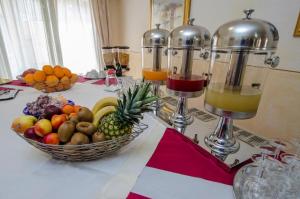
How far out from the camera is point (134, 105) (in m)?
0.45

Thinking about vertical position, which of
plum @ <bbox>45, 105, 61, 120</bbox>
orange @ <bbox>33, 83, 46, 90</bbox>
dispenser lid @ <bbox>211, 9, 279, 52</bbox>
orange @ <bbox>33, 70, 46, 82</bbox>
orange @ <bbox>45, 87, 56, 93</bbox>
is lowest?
orange @ <bbox>45, 87, 56, 93</bbox>

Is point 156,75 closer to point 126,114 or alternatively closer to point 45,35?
point 126,114

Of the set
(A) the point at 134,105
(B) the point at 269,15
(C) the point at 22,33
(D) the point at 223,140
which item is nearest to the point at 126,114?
(A) the point at 134,105

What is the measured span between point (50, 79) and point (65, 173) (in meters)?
0.72

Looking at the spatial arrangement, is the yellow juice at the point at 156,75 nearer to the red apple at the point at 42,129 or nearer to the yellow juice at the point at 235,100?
the yellow juice at the point at 235,100

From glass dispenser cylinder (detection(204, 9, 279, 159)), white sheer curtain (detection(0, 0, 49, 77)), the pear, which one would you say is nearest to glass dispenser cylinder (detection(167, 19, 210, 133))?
glass dispenser cylinder (detection(204, 9, 279, 159))

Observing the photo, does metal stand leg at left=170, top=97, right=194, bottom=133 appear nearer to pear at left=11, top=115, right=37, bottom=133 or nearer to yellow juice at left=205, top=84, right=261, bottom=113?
yellow juice at left=205, top=84, right=261, bottom=113

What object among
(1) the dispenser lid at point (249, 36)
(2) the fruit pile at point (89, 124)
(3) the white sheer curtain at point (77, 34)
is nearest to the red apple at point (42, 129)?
(2) the fruit pile at point (89, 124)

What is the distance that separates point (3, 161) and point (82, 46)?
2570 millimetres

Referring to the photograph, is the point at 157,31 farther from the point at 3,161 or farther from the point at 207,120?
the point at 3,161

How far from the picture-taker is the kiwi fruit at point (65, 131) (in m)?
0.41

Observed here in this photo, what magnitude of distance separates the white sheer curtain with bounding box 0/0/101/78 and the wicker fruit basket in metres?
2.27

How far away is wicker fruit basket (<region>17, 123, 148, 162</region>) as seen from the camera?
408 mm

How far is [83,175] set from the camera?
421 millimetres
